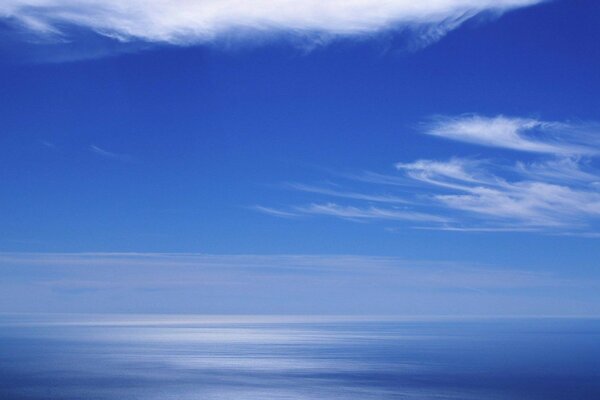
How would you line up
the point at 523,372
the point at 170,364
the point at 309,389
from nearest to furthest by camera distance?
1. the point at 309,389
2. the point at 523,372
3. the point at 170,364

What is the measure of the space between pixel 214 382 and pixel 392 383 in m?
19.8

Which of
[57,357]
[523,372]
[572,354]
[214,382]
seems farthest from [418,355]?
[57,357]

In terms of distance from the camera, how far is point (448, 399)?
58.7 m

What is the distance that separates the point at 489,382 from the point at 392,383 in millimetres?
10313

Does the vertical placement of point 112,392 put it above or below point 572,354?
below

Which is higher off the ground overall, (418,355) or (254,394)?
(418,355)

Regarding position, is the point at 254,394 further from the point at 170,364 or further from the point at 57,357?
the point at 57,357

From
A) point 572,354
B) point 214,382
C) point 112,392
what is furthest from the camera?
point 572,354

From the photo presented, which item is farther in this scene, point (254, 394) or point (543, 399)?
point (254, 394)

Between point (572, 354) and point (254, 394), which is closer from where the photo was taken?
point (254, 394)

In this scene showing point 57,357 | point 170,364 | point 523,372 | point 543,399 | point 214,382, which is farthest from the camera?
point 57,357

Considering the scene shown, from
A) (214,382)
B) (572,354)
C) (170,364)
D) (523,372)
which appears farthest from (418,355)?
(214,382)

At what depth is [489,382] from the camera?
227ft

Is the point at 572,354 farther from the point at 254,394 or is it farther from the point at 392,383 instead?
the point at 254,394
